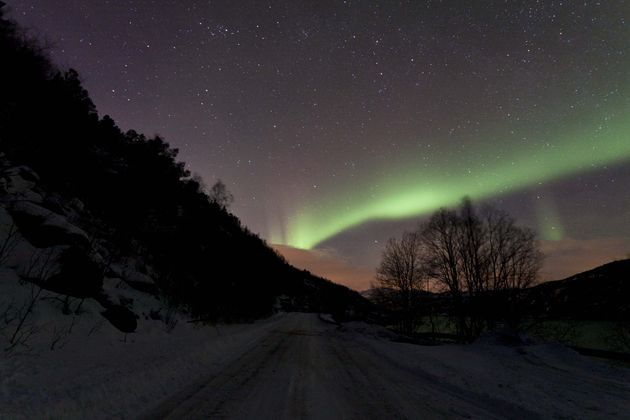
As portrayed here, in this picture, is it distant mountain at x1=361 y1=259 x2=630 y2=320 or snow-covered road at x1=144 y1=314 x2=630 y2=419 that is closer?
snow-covered road at x1=144 y1=314 x2=630 y2=419

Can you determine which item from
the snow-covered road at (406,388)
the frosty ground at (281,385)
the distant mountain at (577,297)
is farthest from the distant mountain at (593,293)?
the frosty ground at (281,385)

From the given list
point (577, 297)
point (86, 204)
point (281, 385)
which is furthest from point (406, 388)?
point (577, 297)

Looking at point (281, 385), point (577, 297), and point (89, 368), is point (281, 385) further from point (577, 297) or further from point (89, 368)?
point (577, 297)

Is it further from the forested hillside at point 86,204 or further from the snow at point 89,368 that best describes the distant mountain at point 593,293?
the snow at point 89,368

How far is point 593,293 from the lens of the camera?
166ft

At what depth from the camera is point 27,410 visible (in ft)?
13.4

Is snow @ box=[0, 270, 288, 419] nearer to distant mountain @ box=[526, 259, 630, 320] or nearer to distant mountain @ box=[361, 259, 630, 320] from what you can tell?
distant mountain @ box=[361, 259, 630, 320]

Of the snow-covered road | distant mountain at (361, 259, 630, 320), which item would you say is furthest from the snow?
distant mountain at (361, 259, 630, 320)

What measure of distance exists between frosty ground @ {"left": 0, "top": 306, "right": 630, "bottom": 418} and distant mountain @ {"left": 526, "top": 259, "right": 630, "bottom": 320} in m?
28.4

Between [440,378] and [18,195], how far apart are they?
49.3ft

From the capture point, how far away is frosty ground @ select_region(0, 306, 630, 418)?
4.85 m

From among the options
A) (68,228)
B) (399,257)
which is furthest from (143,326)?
(399,257)

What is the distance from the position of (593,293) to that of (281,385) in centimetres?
6474

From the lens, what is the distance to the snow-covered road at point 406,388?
527cm
